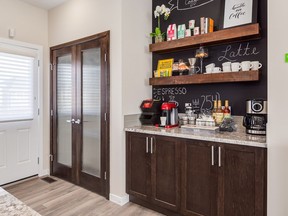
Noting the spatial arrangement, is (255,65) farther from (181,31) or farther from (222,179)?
(222,179)

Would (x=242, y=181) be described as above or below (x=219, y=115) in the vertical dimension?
below

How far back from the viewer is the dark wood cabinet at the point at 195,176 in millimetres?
1765

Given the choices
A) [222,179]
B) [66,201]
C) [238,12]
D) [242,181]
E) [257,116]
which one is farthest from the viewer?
[66,201]

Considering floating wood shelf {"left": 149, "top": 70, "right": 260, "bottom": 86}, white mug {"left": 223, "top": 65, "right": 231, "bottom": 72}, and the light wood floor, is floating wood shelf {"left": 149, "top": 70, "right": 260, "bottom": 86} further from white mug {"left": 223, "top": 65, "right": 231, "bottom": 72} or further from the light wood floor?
the light wood floor

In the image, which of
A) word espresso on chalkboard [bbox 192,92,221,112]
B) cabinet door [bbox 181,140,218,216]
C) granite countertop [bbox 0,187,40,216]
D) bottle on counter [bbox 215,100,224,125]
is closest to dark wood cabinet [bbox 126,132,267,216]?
cabinet door [bbox 181,140,218,216]

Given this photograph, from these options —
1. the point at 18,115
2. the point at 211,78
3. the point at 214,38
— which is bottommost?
the point at 18,115

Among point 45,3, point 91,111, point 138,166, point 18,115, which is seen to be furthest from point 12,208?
point 45,3

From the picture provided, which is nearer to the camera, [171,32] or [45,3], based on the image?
[171,32]

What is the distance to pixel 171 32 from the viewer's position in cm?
273

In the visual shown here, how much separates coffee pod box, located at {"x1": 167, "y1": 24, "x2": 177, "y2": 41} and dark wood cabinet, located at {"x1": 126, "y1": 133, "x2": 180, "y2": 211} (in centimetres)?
135

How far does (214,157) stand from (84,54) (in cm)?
233

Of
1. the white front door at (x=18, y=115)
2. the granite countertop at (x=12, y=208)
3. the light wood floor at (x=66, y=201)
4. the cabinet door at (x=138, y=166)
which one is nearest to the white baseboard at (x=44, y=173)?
the white front door at (x=18, y=115)

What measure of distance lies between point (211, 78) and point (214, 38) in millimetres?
454

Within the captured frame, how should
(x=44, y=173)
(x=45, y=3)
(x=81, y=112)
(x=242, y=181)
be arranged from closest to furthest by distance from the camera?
(x=242, y=181) → (x=81, y=112) → (x=45, y=3) → (x=44, y=173)
